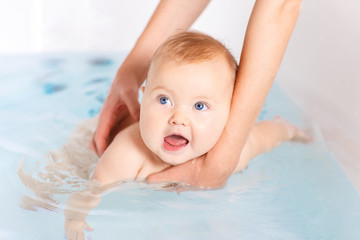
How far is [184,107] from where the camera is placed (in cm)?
116

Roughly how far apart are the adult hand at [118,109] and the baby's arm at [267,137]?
1.07 feet

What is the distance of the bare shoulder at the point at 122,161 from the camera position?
50.4 inches

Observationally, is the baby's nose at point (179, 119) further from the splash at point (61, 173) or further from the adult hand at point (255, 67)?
the splash at point (61, 173)

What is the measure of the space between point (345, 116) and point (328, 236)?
0.65 metres

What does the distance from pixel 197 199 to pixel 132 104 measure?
0.30 m

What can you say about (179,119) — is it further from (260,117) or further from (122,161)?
(260,117)

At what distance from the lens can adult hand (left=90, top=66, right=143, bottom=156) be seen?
4.66 ft

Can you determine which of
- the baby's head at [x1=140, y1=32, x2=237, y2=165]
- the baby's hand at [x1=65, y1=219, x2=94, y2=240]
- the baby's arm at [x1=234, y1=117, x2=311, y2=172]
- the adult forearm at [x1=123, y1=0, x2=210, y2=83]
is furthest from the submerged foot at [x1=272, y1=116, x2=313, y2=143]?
the baby's hand at [x1=65, y1=219, x2=94, y2=240]

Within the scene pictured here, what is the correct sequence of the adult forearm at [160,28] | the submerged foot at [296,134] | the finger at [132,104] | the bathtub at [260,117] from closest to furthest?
the bathtub at [260,117] < the finger at [132,104] < the adult forearm at [160,28] < the submerged foot at [296,134]

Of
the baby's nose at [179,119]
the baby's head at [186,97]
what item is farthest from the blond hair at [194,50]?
the baby's nose at [179,119]

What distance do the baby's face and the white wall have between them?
35 cm

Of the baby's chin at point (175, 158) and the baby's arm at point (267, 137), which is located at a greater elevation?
the baby's chin at point (175, 158)

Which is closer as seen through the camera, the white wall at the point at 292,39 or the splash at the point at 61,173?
the splash at the point at 61,173

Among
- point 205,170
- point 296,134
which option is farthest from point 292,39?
point 205,170
